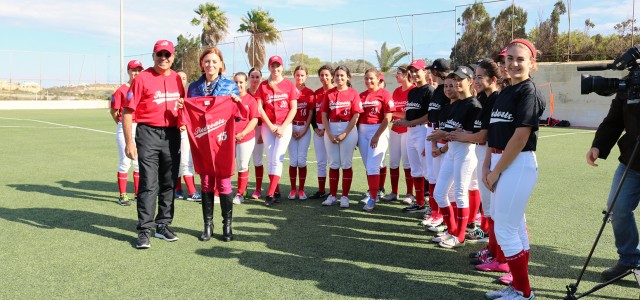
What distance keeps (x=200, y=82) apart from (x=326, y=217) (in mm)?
2457

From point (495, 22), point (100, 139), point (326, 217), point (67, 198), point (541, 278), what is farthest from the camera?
point (495, 22)

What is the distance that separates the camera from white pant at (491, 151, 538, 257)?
3681 millimetres

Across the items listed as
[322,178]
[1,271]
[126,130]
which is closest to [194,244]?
[126,130]

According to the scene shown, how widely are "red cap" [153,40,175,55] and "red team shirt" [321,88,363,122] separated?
2743 millimetres

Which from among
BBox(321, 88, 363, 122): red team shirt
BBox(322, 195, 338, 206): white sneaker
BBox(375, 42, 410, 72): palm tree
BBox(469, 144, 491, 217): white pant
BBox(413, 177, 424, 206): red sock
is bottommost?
BBox(322, 195, 338, 206): white sneaker

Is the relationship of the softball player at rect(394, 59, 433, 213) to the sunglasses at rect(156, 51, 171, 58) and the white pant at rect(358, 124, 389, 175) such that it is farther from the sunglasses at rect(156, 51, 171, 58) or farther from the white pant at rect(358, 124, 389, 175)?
the sunglasses at rect(156, 51, 171, 58)

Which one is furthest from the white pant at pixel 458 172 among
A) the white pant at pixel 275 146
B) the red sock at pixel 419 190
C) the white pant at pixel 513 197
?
the white pant at pixel 275 146

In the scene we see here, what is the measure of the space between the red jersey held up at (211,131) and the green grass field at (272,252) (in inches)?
34.4

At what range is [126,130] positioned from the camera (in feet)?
17.5

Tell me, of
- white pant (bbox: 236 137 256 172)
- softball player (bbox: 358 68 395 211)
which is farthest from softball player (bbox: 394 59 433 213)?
white pant (bbox: 236 137 256 172)

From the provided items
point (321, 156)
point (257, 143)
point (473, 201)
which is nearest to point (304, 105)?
point (321, 156)

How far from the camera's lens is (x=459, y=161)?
207 inches

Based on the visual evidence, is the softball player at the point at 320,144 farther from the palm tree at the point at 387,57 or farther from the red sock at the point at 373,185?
the palm tree at the point at 387,57

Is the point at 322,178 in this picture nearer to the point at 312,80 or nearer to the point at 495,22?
the point at 495,22
